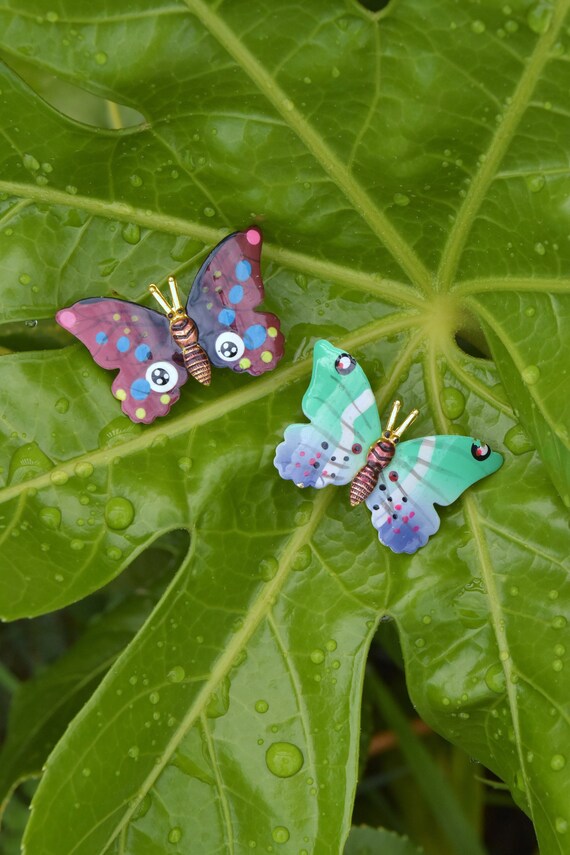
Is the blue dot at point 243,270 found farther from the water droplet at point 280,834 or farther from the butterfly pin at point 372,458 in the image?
the water droplet at point 280,834

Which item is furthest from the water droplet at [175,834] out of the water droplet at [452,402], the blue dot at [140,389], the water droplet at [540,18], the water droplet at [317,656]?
the water droplet at [540,18]

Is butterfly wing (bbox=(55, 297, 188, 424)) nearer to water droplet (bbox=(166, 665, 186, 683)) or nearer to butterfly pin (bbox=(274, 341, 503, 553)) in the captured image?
butterfly pin (bbox=(274, 341, 503, 553))

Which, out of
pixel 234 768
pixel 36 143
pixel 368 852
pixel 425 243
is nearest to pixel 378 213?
pixel 425 243

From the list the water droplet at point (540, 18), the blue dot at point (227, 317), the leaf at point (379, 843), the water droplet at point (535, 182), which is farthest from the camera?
the leaf at point (379, 843)

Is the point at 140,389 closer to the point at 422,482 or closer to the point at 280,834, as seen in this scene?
the point at 422,482

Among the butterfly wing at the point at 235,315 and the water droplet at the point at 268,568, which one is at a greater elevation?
the butterfly wing at the point at 235,315

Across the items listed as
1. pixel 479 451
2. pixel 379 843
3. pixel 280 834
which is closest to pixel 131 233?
pixel 479 451

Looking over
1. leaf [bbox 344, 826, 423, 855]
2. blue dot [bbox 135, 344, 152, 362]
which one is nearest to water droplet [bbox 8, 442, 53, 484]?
blue dot [bbox 135, 344, 152, 362]
